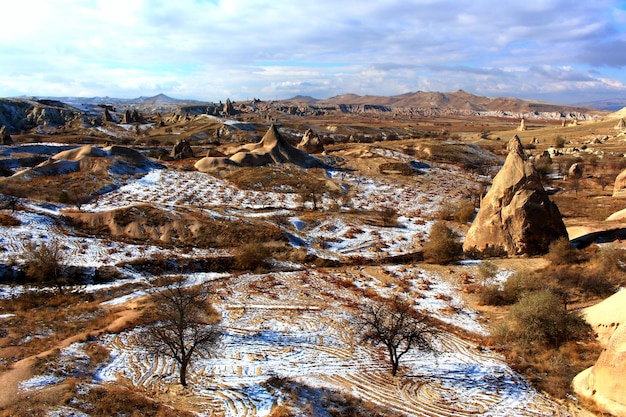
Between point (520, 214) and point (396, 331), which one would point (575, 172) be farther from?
point (396, 331)

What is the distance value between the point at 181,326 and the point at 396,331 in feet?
20.2

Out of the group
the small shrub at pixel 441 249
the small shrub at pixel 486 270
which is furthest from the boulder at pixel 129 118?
the small shrub at pixel 486 270

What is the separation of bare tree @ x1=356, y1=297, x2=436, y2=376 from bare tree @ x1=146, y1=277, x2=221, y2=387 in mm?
5019

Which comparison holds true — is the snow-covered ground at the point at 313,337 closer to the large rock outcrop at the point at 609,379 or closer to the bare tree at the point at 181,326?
the bare tree at the point at 181,326

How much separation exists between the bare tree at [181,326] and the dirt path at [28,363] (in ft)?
3.63

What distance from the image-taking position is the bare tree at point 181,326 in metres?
11.8

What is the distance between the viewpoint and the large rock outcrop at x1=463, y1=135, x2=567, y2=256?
22078mm

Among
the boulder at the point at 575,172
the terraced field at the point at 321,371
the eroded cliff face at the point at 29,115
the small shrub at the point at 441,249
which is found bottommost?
the terraced field at the point at 321,371

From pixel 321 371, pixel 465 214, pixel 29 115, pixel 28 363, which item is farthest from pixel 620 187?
pixel 29 115

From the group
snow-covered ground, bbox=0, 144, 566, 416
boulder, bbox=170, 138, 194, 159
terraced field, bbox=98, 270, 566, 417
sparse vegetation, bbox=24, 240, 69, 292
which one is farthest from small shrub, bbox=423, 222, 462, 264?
boulder, bbox=170, 138, 194, 159

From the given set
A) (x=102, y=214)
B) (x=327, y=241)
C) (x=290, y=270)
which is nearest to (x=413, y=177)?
(x=327, y=241)

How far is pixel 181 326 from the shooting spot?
11.7 m

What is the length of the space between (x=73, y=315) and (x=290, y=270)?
34.0 feet

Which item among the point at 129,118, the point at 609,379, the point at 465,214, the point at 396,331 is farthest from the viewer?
the point at 129,118
